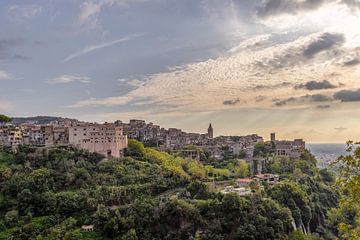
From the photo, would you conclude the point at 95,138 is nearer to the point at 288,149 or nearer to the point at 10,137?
the point at 10,137

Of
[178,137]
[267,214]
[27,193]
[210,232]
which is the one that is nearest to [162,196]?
[210,232]

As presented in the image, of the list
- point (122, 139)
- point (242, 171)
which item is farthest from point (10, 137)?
point (242, 171)

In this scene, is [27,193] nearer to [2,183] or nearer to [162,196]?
[2,183]

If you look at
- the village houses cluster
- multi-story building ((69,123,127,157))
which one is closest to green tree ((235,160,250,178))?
the village houses cluster

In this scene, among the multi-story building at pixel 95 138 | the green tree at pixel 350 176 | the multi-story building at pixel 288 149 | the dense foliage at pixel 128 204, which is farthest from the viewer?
the multi-story building at pixel 288 149

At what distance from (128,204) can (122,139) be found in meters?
13.6

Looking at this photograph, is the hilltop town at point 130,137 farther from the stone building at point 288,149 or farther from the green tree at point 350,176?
the green tree at point 350,176

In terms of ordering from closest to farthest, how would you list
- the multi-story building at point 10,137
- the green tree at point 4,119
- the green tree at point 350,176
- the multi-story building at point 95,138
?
1. the green tree at point 350,176
2. the multi-story building at point 95,138
3. the multi-story building at point 10,137
4. the green tree at point 4,119

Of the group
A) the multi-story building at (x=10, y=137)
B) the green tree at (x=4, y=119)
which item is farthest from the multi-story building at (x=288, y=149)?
the green tree at (x=4, y=119)

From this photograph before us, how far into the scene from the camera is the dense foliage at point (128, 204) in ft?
79.5

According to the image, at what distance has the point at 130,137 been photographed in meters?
53.1

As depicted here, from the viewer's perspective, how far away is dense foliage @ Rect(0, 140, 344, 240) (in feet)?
79.5

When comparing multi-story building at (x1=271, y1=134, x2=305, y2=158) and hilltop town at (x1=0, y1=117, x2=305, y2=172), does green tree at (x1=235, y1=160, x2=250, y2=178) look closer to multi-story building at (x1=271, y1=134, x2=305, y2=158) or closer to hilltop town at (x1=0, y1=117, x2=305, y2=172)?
hilltop town at (x1=0, y1=117, x2=305, y2=172)

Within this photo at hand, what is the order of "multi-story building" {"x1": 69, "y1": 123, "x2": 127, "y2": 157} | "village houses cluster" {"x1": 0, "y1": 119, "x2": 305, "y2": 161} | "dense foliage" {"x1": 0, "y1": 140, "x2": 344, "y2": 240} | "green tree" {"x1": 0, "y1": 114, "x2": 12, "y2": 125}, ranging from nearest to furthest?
1. "dense foliage" {"x1": 0, "y1": 140, "x2": 344, "y2": 240}
2. "multi-story building" {"x1": 69, "y1": 123, "x2": 127, "y2": 157}
3. "village houses cluster" {"x1": 0, "y1": 119, "x2": 305, "y2": 161}
4. "green tree" {"x1": 0, "y1": 114, "x2": 12, "y2": 125}
